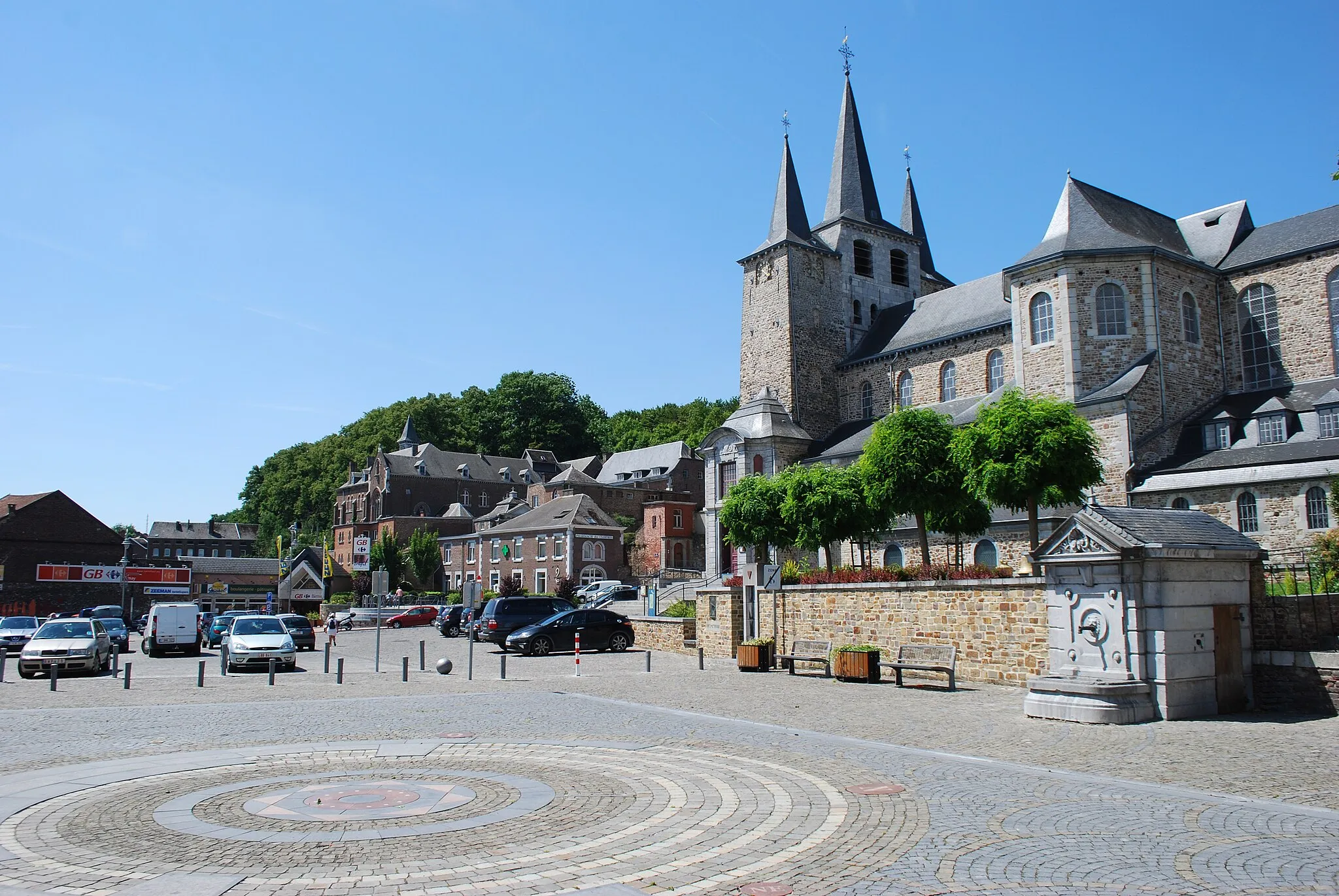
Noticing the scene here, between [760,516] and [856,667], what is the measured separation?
47.1ft

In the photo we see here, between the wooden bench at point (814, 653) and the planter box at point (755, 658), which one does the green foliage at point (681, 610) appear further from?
the wooden bench at point (814, 653)

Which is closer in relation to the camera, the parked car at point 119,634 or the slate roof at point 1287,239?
the parked car at point 119,634

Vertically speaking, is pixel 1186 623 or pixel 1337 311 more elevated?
pixel 1337 311

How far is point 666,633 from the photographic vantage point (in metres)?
31.8

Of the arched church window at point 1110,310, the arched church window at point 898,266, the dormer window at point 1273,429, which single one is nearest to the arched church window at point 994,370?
the arched church window at point 1110,310

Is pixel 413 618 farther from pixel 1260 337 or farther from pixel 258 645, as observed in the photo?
pixel 1260 337

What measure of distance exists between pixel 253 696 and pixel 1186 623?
15752 mm

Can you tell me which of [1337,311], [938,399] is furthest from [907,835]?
[938,399]

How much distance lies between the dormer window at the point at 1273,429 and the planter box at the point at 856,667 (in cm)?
1971

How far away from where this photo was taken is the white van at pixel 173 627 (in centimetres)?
3005

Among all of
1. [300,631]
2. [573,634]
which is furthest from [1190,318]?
[300,631]

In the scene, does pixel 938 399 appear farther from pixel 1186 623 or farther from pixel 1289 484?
pixel 1186 623

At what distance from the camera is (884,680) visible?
20891 millimetres

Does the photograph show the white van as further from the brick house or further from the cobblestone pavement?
the brick house
